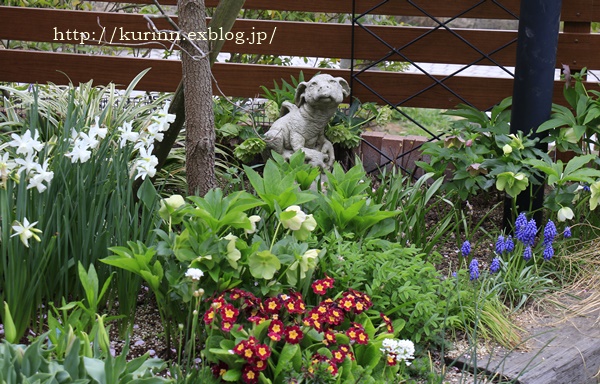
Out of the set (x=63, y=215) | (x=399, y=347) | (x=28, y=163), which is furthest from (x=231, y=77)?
(x=399, y=347)

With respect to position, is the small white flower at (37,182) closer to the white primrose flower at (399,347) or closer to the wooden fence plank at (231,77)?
the white primrose flower at (399,347)

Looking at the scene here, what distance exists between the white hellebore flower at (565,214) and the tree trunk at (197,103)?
A: 1.53 metres

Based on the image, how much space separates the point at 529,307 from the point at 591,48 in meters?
2.14

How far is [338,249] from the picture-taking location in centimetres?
290

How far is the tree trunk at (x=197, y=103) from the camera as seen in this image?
325 cm

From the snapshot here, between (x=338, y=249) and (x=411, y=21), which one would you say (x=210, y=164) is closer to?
(x=338, y=249)

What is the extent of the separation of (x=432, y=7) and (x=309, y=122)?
125 centimetres

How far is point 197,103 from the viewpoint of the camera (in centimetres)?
331

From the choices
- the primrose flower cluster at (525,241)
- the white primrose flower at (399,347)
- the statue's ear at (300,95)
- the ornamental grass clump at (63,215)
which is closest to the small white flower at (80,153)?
the ornamental grass clump at (63,215)

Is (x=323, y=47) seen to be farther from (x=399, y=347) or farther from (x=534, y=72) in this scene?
(x=399, y=347)

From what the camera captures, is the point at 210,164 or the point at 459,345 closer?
the point at 459,345

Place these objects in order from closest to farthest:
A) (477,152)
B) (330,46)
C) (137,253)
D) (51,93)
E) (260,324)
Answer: (260,324) → (137,253) → (477,152) → (51,93) → (330,46)

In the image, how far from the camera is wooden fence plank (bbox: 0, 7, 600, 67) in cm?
490

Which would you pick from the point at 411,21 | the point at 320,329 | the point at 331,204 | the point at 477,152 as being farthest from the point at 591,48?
the point at 411,21
